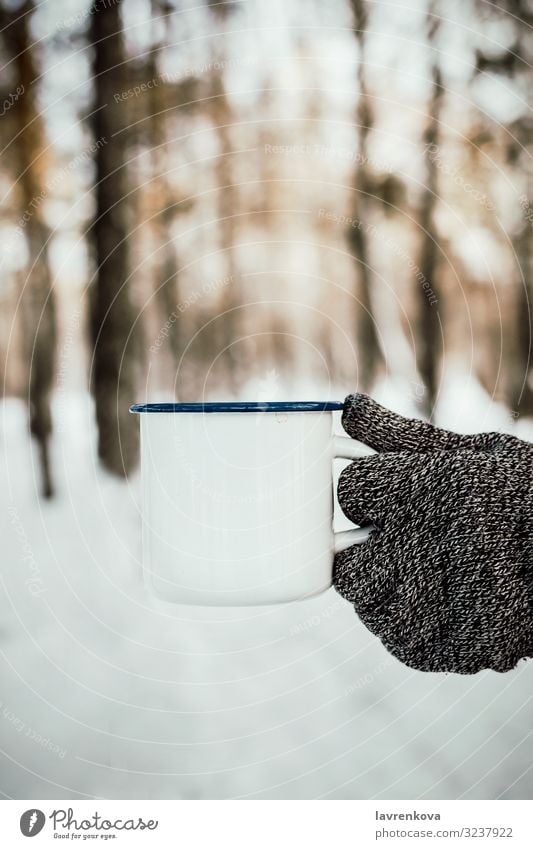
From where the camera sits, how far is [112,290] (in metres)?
1.10

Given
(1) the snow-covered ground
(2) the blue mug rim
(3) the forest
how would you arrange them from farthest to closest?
(3) the forest < (1) the snow-covered ground < (2) the blue mug rim

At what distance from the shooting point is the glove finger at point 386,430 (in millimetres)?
360

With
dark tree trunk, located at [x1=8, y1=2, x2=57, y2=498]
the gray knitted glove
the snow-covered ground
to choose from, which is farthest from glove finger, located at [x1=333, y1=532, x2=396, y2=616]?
dark tree trunk, located at [x1=8, y1=2, x2=57, y2=498]

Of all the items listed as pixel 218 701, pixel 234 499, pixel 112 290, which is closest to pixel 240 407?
pixel 234 499

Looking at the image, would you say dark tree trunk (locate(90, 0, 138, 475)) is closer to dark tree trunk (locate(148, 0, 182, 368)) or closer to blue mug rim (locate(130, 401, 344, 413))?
dark tree trunk (locate(148, 0, 182, 368))

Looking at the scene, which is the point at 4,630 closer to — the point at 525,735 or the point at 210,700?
the point at 210,700

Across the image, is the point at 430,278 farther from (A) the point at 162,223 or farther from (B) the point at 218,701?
(B) the point at 218,701

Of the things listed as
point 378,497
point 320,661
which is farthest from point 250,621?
point 378,497

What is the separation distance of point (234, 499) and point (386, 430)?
0.31 feet

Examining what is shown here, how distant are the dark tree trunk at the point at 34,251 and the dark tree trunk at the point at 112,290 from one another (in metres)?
0.09

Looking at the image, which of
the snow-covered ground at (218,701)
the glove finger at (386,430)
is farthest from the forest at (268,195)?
the glove finger at (386,430)

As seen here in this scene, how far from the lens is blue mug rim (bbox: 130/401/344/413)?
31 centimetres
